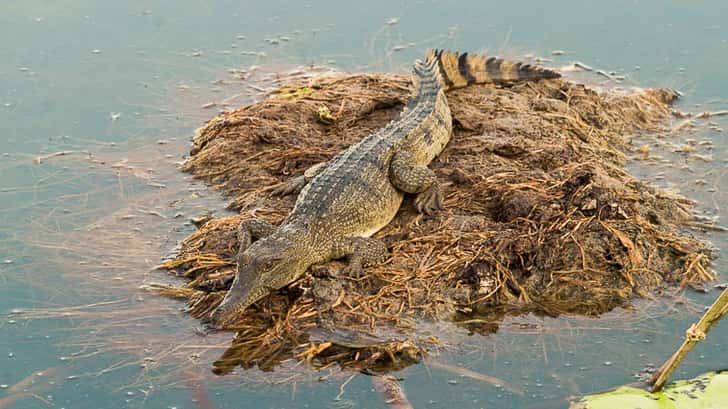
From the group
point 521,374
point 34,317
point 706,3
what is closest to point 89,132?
point 34,317

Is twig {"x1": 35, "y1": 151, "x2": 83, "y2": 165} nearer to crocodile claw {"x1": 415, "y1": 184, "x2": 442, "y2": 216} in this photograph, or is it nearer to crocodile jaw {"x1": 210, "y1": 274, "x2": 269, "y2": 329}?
crocodile jaw {"x1": 210, "y1": 274, "x2": 269, "y2": 329}

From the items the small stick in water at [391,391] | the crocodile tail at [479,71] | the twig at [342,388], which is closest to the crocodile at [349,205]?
the crocodile tail at [479,71]

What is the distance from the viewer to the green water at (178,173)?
20.2ft

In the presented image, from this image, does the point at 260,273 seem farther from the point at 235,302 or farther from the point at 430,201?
the point at 430,201

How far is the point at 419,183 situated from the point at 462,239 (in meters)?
0.72

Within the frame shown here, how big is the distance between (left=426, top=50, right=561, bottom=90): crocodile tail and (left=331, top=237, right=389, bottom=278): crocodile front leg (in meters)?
2.83

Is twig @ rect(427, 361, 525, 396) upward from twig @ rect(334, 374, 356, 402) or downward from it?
upward

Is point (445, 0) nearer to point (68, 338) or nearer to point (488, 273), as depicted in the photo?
point (488, 273)

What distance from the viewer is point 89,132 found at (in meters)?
9.66

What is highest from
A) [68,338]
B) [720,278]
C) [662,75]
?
[662,75]

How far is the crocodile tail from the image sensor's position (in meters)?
9.57

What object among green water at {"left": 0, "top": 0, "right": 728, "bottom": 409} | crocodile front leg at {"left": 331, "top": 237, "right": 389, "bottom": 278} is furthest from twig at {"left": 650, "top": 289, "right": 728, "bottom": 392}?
crocodile front leg at {"left": 331, "top": 237, "right": 389, "bottom": 278}

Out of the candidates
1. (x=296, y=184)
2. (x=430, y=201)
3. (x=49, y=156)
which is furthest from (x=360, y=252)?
(x=49, y=156)

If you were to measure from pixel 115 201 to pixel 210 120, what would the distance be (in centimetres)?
177
